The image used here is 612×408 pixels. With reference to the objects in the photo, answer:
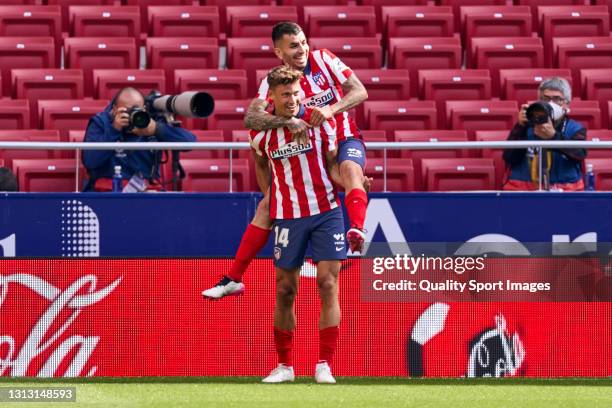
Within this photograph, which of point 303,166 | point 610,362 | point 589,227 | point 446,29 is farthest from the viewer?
point 446,29

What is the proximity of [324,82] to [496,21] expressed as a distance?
575 cm

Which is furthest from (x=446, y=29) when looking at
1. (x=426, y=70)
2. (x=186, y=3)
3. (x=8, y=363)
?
(x=8, y=363)

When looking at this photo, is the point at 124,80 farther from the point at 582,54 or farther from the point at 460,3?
the point at 582,54

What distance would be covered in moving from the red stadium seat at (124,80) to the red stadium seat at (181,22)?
102 cm

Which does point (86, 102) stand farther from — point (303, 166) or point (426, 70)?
point (303, 166)

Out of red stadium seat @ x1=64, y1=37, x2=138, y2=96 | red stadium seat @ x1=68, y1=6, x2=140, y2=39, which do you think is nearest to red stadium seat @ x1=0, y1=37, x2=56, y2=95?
red stadium seat @ x1=64, y1=37, x2=138, y2=96

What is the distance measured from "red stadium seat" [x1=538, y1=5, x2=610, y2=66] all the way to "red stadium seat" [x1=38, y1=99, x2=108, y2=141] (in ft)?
14.3

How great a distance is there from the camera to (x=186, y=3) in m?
13.5

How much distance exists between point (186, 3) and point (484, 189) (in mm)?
4122

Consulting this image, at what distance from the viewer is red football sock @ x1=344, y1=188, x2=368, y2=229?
734 cm

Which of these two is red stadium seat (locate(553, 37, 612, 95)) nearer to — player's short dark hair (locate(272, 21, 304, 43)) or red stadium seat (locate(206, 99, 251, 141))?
red stadium seat (locate(206, 99, 251, 141))

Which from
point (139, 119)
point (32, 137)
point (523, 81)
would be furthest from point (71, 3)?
point (523, 81)

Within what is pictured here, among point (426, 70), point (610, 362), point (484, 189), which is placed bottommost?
point (610, 362)

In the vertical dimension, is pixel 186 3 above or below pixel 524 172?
above
